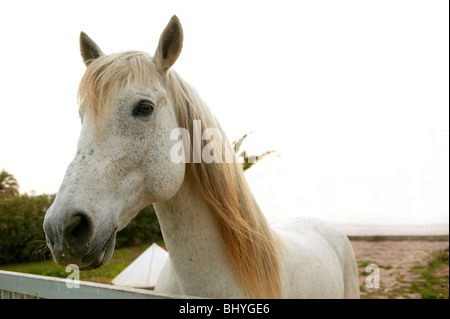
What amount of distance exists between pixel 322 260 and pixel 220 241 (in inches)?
45.5

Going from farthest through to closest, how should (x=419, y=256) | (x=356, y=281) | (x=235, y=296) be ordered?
1. (x=419, y=256)
2. (x=356, y=281)
3. (x=235, y=296)

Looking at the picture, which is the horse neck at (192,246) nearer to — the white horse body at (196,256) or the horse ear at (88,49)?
the white horse body at (196,256)

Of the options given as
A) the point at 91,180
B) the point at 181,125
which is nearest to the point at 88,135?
the point at 91,180

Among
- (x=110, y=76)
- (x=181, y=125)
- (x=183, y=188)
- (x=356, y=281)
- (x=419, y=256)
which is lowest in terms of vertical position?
(x=419, y=256)

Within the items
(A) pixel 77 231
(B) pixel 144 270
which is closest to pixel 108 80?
(A) pixel 77 231

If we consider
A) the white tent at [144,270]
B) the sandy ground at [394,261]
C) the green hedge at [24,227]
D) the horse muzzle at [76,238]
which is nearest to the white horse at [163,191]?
the horse muzzle at [76,238]

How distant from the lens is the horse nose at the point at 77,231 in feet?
3.53

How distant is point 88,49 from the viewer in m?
1.68

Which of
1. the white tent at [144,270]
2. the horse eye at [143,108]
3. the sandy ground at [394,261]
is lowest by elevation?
the sandy ground at [394,261]

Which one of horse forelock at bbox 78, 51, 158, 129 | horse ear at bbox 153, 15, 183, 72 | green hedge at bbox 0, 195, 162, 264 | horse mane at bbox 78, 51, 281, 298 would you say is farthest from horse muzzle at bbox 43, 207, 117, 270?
green hedge at bbox 0, 195, 162, 264

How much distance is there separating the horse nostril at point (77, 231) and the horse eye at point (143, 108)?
1.58ft
